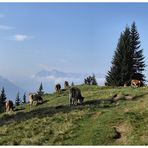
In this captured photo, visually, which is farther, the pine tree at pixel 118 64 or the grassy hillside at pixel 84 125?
the pine tree at pixel 118 64

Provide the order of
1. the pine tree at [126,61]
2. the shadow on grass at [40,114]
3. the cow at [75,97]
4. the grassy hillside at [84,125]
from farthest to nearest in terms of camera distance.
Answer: the pine tree at [126,61] < the cow at [75,97] < the shadow on grass at [40,114] < the grassy hillside at [84,125]

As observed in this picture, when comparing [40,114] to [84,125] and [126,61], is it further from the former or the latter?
[126,61]

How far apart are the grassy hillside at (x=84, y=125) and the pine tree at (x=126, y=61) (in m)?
58.2

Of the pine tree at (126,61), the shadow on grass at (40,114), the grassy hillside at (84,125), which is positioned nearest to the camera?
the grassy hillside at (84,125)

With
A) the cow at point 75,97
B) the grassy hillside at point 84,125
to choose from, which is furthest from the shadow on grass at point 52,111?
the cow at point 75,97

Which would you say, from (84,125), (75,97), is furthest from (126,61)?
(84,125)

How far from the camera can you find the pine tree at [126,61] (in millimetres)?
100125

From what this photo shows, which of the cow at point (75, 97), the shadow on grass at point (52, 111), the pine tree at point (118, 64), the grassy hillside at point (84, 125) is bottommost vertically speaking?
the grassy hillside at point (84, 125)

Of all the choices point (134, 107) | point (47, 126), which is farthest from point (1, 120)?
point (134, 107)

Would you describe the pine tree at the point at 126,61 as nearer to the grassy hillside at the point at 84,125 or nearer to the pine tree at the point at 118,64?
the pine tree at the point at 118,64

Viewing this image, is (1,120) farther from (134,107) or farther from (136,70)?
(136,70)

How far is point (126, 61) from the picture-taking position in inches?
4080

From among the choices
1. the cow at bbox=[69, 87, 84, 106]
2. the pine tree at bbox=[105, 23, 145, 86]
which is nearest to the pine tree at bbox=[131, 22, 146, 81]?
the pine tree at bbox=[105, 23, 145, 86]

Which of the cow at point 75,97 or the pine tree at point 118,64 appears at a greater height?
the pine tree at point 118,64
